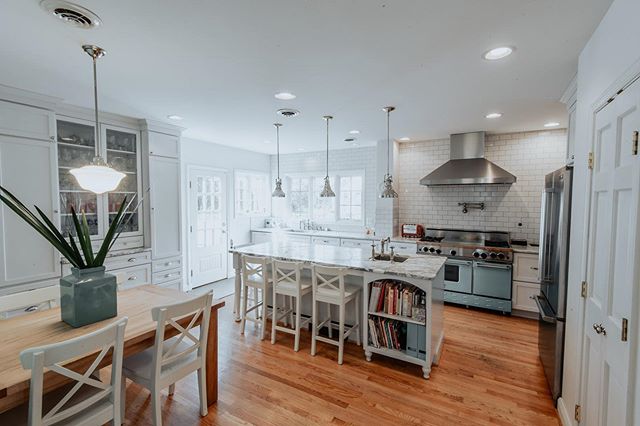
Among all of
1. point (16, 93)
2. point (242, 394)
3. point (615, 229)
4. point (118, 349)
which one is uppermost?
point (16, 93)

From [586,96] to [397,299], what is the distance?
2.02m

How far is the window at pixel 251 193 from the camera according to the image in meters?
6.02

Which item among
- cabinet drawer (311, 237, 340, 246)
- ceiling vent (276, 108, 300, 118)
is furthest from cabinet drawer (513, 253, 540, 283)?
ceiling vent (276, 108, 300, 118)

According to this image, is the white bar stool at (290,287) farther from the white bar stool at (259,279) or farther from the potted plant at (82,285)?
the potted plant at (82,285)

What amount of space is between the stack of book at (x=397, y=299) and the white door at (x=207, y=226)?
347 cm

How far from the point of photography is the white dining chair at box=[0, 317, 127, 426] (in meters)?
1.27

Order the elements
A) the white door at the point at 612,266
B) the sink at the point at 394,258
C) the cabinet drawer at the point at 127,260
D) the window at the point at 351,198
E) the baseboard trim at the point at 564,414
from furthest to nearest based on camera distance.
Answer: the window at the point at 351,198 → the cabinet drawer at the point at 127,260 → the sink at the point at 394,258 → the baseboard trim at the point at 564,414 → the white door at the point at 612,266

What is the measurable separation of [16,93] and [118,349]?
2.77m

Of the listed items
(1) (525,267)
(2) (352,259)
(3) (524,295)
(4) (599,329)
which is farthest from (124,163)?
(3) (524,295)

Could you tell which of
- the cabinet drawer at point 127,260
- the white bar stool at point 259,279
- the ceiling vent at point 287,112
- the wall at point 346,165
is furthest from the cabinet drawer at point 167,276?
the wall at point 346,165

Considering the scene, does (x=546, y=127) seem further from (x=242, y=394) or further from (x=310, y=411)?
(x=242, y=394)

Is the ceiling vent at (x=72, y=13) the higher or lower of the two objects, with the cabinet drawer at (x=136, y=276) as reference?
higher

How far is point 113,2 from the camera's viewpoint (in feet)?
4.98

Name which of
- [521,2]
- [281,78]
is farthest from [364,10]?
[281,78]
